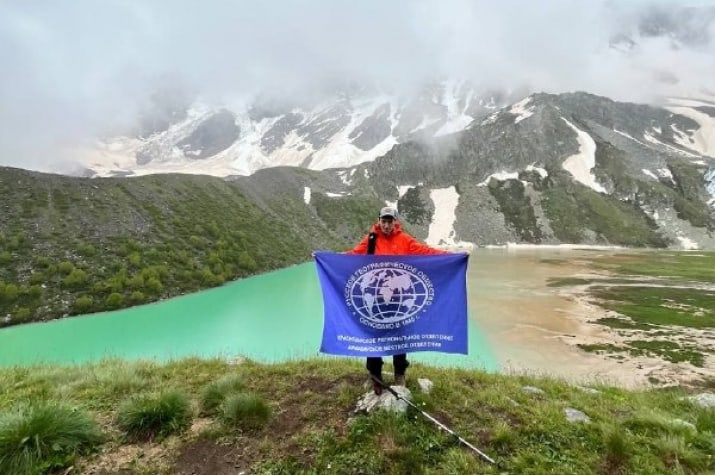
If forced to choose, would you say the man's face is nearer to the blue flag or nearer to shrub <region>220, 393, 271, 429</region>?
the blue flag

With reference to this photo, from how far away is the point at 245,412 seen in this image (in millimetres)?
7555

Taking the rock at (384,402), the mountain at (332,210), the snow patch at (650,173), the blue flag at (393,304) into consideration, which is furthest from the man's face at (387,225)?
the snow patch at (650,173)

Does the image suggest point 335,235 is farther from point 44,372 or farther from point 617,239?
point 44,372

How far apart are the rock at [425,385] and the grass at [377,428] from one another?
0.31 ft

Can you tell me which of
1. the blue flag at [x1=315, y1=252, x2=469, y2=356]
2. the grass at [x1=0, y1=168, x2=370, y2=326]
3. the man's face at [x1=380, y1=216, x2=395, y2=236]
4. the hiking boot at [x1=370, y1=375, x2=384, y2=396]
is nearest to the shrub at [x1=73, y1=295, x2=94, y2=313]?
the grass at [x1=0, y1=168, x2=370, y2=326]

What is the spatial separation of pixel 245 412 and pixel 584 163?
184 meters

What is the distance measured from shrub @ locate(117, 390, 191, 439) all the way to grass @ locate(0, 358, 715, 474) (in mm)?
19

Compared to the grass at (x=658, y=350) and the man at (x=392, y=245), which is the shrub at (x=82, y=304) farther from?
the man at (x=392, y=245)

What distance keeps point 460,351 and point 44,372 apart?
9305mm

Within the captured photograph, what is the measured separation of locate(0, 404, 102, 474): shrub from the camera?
5.87 meters

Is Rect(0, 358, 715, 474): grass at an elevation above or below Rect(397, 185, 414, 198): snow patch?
below

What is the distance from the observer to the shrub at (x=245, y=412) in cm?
744

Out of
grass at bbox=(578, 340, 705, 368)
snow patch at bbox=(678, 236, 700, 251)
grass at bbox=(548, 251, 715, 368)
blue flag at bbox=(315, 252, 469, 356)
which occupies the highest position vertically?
snow patch at bbox=(678, 236, 700, 251)

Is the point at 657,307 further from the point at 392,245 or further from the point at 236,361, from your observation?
the point at 392,245
